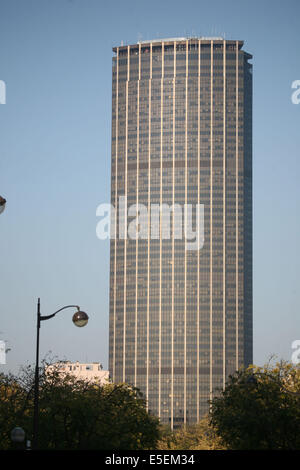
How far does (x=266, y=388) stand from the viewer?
59812 millimetres

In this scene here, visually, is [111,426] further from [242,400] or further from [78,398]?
[242,400]

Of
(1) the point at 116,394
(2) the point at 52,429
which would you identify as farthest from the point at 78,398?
(1) the point at 116,394
